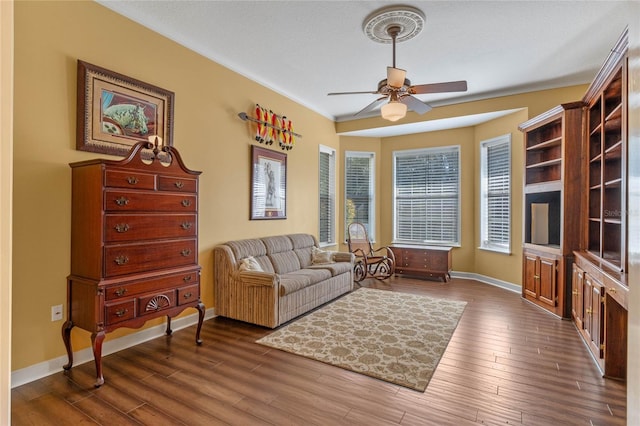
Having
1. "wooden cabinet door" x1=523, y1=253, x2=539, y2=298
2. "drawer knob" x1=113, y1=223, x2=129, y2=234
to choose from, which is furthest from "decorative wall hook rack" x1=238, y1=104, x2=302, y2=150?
"wooden cabinet door" x1=523, y1=253, x2=539, y2=298

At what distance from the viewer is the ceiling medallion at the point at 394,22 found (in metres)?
3.04

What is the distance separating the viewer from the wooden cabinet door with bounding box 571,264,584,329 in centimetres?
337

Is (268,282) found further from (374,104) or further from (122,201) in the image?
(374,104)

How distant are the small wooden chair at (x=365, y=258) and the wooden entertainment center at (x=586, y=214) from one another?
2200 millimetres

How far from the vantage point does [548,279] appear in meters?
4.16

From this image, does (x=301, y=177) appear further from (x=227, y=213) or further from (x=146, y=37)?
(x=146, y=37)

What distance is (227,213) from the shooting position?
4172 millimetres

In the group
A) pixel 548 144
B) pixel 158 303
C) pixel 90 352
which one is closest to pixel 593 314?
pixel 548 144

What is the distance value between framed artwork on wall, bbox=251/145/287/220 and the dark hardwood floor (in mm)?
2022

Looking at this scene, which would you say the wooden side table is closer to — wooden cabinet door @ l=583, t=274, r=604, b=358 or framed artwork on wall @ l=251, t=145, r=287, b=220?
framed artwork on wall @ l=251, t=145, r=287, b=220

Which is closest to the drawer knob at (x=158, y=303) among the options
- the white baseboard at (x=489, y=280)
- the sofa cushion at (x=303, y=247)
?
the sofa cushion at (x=303, y=247)

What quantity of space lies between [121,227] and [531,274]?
5024 millimetres

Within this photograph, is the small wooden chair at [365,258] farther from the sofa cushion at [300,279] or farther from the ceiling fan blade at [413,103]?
the ceiling fan blade at [413,103]

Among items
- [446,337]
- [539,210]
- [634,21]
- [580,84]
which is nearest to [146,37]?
[634,21]
